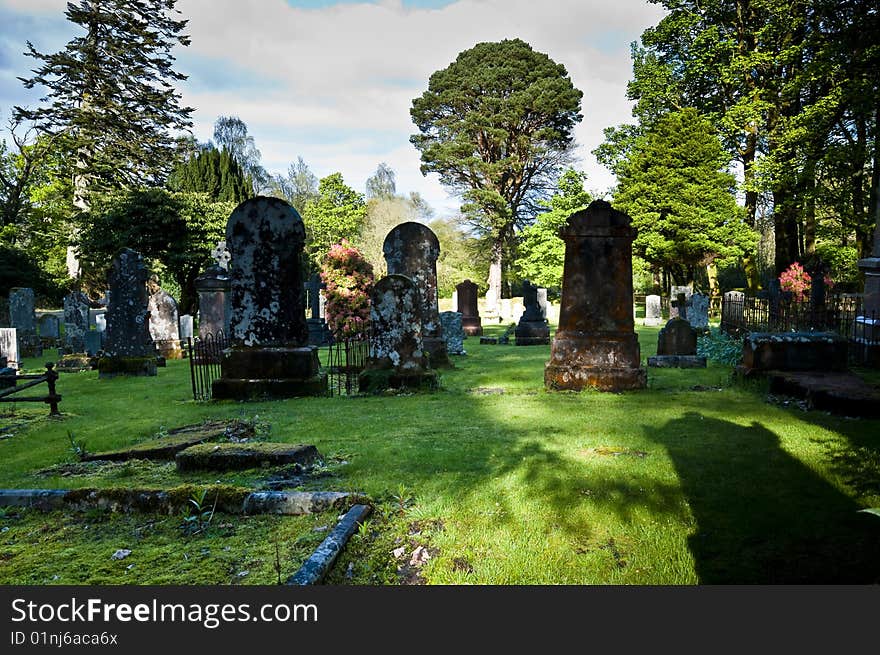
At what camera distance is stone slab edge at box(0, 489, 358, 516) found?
12.2 feet

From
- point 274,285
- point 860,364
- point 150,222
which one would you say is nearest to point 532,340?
point 860,364

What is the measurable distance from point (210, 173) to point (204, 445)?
36.0m

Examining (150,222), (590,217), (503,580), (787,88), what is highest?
(787,88)

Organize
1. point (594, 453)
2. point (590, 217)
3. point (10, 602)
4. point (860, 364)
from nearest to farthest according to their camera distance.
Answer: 1. point (10, 602)
2. point (594, 453)
3. point (590, 217)
4. point (860, 364)

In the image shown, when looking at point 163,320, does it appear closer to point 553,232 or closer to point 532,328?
point 532,328

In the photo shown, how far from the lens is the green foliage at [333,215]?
46.3 metres

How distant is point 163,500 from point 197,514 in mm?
302

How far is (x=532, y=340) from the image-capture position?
1881 cm

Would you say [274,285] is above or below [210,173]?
below

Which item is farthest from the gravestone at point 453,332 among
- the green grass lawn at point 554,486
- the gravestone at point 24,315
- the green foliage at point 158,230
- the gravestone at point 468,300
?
the green foliage at point 158,230

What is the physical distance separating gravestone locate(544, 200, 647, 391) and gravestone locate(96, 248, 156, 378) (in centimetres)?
945

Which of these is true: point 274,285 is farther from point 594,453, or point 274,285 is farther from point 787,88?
point 787,88

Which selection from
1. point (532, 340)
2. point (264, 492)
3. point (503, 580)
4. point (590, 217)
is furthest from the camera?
point (532, 340)

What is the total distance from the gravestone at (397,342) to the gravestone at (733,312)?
37.9 ft
